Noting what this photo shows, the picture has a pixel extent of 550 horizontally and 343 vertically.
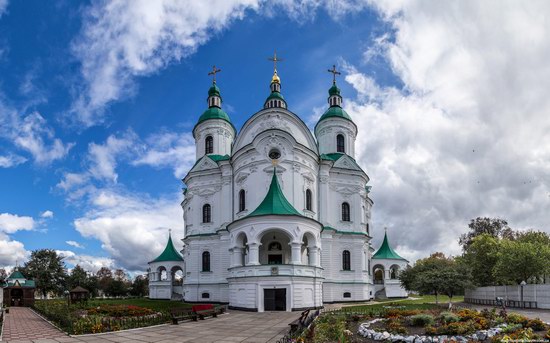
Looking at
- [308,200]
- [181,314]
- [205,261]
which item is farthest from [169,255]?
[181,314]

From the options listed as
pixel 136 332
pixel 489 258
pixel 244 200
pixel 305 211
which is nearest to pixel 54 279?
pixel 244 200

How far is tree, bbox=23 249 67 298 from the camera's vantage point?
68.8 m

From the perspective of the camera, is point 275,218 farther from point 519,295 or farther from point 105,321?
point 519,295

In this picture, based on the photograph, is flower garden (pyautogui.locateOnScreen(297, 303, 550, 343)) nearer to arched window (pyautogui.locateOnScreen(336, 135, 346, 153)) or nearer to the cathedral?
the cathedral

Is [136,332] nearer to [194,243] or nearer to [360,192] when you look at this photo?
[194,243]

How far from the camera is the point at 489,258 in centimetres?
4694

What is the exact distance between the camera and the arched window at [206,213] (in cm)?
4469

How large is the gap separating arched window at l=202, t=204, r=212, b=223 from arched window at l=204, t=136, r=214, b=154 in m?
6.91

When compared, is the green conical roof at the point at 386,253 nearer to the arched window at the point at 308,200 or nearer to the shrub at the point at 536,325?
the arched window at the point at 308,200

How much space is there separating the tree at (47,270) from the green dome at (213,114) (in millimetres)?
40285

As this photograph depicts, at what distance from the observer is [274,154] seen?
39.8 metres

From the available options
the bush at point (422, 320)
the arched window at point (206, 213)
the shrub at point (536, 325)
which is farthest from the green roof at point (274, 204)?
the shrub at point (536, 325)

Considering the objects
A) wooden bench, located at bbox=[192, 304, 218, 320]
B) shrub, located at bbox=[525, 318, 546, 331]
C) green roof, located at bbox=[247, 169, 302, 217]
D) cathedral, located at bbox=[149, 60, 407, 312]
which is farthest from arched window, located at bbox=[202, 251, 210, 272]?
shrub, located at bbox=[525, 318, 546, 331]

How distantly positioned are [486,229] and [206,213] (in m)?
44.2
